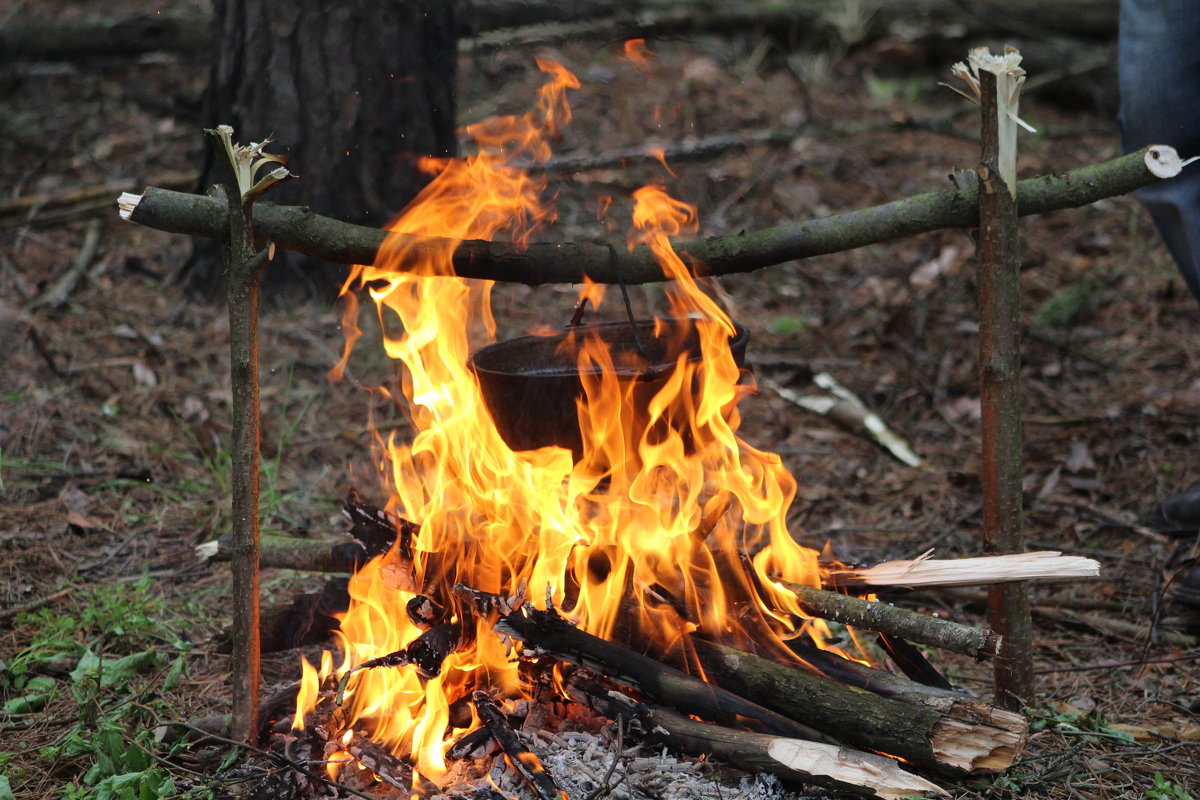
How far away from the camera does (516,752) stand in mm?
2473

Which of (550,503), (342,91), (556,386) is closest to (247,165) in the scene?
(556,386)

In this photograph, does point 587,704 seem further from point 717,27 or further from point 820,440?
point 717,27

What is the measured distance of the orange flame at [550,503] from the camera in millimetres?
2742

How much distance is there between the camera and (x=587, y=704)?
8.82 ft

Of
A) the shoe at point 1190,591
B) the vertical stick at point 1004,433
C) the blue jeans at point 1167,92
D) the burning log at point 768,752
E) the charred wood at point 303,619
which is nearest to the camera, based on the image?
the burning log at point 768,752

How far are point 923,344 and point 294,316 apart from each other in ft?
11.6

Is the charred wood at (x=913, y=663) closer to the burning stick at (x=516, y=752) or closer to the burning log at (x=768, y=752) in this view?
the burning log at (x=768, y=752)

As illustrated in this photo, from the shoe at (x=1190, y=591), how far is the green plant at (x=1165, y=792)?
1.19 metres

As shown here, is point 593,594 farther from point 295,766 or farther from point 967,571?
point 967,571

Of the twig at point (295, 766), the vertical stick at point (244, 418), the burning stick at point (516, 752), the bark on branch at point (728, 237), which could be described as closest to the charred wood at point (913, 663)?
the burning stick at point (516, 752)

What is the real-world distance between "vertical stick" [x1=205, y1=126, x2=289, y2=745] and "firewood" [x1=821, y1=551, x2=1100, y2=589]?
160 cm

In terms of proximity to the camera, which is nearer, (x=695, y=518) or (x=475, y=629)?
(x=475, y=629)

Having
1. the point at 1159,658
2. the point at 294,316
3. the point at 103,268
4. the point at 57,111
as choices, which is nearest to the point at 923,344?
the point at 1159,658

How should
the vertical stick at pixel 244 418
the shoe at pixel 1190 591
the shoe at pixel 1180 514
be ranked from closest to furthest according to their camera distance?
the vertical stick at pixel 244 418
the shoe at pixel 1190 591
the shoe at pixel 1180 514
